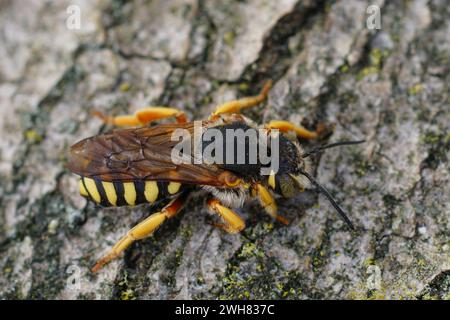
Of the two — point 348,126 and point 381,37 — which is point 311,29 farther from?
point 348,126

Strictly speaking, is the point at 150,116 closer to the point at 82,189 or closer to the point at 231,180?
the point at 82,189

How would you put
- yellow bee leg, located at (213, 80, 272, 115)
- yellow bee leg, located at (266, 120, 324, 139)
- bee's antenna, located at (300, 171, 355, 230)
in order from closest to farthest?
bee's antenna, located at (300, 171, 355, 230) < yellow bee leg, located at (266, 120, 324, 139) < yellow bee leg, located at (213, 80, 272, 115)

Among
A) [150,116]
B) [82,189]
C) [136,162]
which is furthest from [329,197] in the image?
[82,189]

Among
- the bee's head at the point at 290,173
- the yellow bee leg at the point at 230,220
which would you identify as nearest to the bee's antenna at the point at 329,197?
the bee's head at the point at 290,173

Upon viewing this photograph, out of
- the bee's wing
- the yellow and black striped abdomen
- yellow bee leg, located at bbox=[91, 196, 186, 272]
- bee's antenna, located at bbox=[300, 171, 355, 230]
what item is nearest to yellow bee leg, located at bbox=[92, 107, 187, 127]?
the bee's wing

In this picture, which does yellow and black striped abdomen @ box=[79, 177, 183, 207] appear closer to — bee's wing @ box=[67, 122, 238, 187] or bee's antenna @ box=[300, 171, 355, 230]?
bee's wing @ box=[67, 122, 238, 187]

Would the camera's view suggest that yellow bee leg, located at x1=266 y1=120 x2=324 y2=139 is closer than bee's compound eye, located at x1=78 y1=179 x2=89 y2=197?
No
